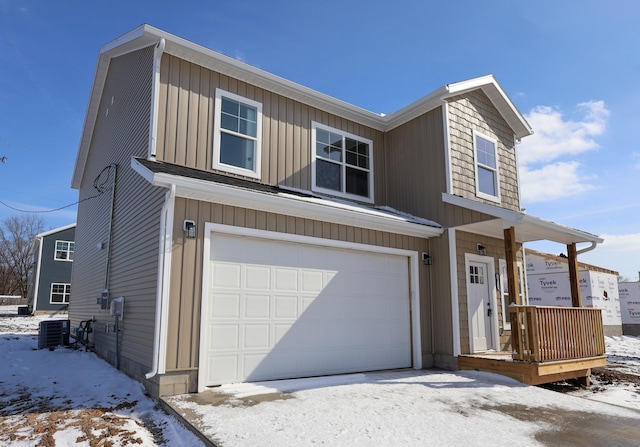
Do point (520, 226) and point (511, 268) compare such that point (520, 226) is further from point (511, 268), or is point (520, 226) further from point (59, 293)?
point (59, 293)

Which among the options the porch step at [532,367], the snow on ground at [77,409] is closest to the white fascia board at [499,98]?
the porch step at [532,367]

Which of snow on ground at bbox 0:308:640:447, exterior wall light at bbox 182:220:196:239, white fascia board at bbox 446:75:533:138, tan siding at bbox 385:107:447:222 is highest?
white fascia board at bbox 446:75:533:138

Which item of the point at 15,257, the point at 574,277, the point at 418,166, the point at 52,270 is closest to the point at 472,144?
the point at 418,166

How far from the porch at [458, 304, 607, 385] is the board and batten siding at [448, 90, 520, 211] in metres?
2.93

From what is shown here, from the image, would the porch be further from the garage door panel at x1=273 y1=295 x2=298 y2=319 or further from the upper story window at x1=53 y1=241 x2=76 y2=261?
the upper story window at x1=53 y1=241 x2=76 y2=261

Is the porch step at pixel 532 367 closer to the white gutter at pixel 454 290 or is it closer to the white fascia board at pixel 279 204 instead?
the white gutter at pixel 454 290

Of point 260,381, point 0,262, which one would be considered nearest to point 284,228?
point 260,381

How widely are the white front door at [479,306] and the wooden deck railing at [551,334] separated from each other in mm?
1368

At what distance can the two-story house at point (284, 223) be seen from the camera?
19.4 ft

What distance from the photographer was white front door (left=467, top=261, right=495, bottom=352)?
8.55 m

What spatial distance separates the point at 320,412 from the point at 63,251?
90.8ft

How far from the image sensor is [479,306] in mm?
8781

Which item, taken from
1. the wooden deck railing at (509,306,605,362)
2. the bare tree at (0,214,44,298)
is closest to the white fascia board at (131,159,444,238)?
the wooden deck railing at (509,306,605,362)

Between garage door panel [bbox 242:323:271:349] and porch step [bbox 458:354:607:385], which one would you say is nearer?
garage door panel [bbox 242:323:271:349]
